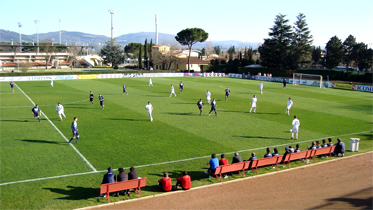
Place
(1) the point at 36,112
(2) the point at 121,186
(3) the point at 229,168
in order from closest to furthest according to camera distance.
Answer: (2) the point at 121,186 → (3) the point at 229,168 → (1) the point at 36,112

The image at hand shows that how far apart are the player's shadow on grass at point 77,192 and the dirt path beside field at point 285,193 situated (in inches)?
53.0

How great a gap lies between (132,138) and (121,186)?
8.66 m

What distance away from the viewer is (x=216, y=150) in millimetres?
18453

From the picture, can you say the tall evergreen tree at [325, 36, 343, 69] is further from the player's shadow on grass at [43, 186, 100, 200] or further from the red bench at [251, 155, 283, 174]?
the player's shadow on grass at [43, 186, 100, 200]

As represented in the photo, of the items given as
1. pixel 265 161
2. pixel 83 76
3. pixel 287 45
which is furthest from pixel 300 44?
pixel 265 161

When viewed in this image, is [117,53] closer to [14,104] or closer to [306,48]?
[306,48]

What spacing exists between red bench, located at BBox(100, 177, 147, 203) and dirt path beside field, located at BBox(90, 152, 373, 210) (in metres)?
0.66

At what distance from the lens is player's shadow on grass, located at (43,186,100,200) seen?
1212cm

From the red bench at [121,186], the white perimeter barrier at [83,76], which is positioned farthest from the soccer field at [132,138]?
the white perimeter barrier at [83,76]

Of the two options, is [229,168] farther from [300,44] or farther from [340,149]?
[300,44]

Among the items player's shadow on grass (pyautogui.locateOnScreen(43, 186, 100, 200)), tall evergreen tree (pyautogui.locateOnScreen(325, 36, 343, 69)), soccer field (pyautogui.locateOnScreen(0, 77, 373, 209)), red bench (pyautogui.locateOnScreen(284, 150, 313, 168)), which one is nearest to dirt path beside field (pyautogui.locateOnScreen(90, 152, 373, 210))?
red bench (pyautogui.locateOnScreen(284, 150, 313, 168))

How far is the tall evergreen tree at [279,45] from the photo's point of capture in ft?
267

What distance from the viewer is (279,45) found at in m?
81.2

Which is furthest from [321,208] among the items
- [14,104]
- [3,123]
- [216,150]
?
[14,104]
